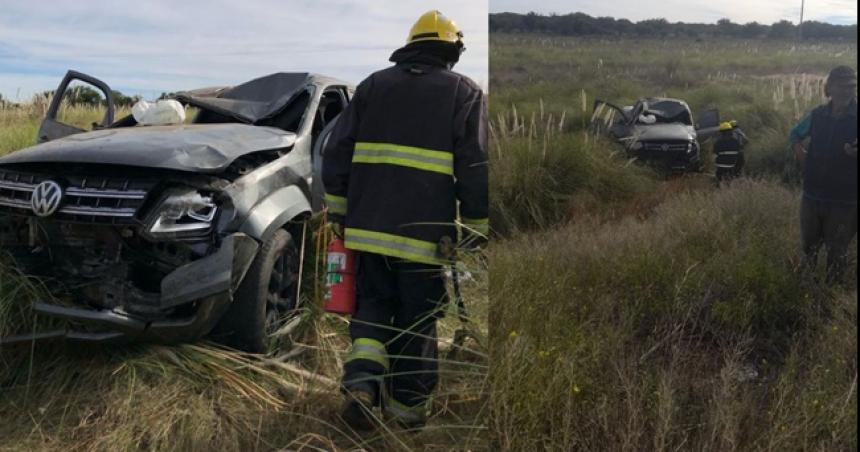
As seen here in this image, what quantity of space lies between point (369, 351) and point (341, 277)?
1.32 ft

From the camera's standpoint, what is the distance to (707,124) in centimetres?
238

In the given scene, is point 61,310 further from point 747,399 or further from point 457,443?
point 747,399

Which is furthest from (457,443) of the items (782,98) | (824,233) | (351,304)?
(782,98)

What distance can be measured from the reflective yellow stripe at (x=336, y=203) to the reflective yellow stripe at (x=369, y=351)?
61 cm

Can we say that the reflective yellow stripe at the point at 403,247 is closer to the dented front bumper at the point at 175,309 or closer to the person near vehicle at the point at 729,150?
the dented front bumper at the point at 175,309

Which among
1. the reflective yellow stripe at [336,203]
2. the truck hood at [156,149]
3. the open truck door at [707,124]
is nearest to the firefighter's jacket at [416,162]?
the reflective yellow stripe at [336,203]

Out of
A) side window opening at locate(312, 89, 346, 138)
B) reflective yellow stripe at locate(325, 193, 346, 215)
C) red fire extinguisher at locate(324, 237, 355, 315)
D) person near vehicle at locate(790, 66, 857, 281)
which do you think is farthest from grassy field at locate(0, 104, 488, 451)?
side window opening at locate(312, 89, 346, 138)

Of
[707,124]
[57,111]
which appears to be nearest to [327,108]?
[57,111]

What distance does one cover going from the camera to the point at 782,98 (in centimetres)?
226

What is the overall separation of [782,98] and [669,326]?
0.83 meters

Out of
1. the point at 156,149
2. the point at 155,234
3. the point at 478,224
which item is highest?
the point at 156,149

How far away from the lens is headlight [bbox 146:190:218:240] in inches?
139

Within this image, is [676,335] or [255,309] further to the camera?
[255,309]

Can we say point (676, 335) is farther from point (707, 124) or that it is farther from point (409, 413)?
point (409, 413)
